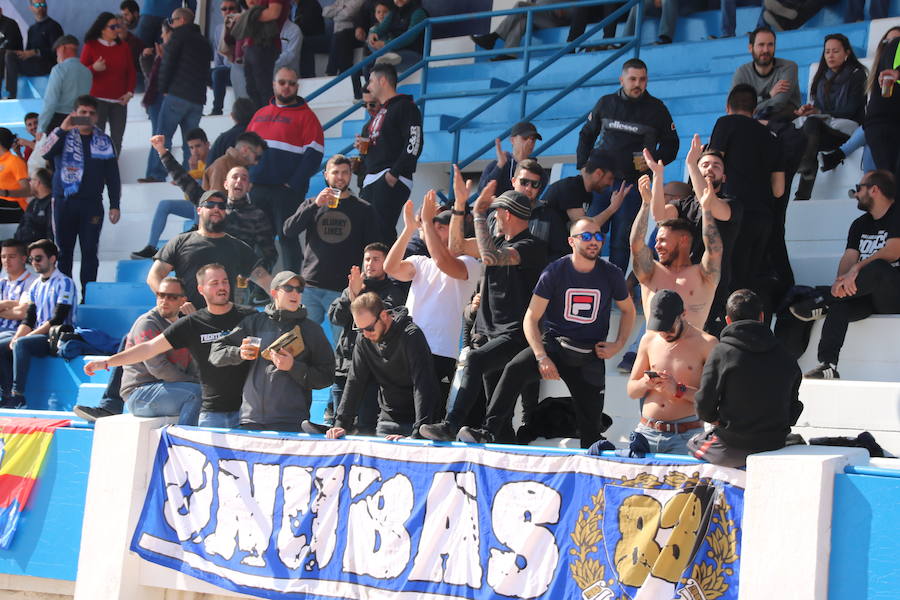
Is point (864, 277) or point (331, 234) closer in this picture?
point (864, 277)

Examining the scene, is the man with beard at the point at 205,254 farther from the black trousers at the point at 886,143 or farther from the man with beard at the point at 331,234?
the black trousers at the point at 886,143

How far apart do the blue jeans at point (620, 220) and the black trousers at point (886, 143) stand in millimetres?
1611

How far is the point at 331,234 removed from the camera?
872cm

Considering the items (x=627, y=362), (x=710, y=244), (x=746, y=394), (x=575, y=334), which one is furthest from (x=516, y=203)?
(x=746, y=394)

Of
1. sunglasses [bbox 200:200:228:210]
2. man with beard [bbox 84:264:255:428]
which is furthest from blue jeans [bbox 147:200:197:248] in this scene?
man with beard [bbox 84:264:255:428]

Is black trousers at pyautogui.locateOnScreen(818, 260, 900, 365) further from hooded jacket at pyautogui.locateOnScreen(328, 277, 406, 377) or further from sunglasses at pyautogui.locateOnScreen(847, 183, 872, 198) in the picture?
hooded jacket at pyautogui.locateOnScreen(328, 277, 406, 377)

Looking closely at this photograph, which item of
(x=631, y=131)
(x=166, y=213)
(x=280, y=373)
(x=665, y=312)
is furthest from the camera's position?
(x=166, y=213)

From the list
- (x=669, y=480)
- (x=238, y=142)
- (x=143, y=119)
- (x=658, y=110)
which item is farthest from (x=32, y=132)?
(x=669, y=480)

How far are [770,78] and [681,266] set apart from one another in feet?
10.1

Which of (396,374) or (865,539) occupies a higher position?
(396,374)

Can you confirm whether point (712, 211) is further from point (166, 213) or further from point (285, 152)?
point (166, 213)

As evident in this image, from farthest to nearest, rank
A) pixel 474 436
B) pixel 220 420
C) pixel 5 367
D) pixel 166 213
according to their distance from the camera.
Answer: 1. pixel 166 213
2. pixel 5 367
3. pixel 220 420
4. pixel 474 436

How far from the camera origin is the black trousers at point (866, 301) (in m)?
7.18

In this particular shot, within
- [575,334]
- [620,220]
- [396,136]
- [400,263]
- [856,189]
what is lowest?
[575,334]
